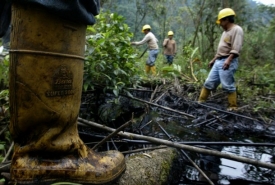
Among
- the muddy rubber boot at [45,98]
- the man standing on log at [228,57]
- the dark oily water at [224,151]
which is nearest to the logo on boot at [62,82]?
the muddy rubber boot at [45,98]

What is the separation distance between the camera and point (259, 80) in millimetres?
5516

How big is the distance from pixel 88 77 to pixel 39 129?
1.51 metres

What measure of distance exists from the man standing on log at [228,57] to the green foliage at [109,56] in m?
1.98

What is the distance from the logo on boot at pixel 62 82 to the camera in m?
1.15

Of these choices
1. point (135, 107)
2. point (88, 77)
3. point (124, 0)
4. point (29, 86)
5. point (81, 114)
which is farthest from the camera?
point (124, 0)

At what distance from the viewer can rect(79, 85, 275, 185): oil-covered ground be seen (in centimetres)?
197

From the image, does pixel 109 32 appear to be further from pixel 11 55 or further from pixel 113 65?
pixel 11 55

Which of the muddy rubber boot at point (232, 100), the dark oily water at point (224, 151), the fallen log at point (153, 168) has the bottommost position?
the dark oily water at point (224, 151)

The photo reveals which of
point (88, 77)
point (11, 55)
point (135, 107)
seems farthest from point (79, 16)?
point (135, 107)

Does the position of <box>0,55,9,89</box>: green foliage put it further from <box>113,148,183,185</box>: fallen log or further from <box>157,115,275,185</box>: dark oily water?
<box>157,115,275,185</box>: dark oily water

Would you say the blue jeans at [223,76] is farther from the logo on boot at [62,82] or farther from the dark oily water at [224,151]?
the logo on boot at [62,82]

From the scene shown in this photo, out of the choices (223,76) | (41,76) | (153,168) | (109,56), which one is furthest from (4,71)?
(223,76)

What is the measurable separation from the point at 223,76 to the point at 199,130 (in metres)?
1.41

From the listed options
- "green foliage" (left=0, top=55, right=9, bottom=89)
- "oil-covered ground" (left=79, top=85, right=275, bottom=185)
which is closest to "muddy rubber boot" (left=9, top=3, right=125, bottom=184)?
"oil-covered ground" (left=79, top=85, right=275, bottom=185)
